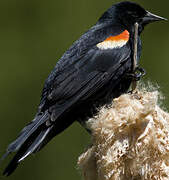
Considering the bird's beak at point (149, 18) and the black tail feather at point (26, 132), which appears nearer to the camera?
the black tail feather at point (26, 132)

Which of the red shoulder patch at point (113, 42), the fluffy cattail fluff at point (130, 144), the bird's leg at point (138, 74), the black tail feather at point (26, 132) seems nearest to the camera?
the fluffy cattail fluff at point (130, 144)

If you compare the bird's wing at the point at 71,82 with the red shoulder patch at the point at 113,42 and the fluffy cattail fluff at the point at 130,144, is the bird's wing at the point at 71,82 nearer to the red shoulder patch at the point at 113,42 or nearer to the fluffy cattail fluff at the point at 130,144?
the red shoulder patch at the point at 113,42

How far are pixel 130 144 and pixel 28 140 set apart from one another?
651 millimetres

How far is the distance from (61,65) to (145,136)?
0.98m

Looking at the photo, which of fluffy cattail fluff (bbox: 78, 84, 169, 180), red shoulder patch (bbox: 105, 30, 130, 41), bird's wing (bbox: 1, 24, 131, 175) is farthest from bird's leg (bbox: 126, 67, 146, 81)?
fluffy cattail fluff (bbox: 78, 84, 169, 180)

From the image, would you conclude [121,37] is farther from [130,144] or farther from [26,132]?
[130,144]

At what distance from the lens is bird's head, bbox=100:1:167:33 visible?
118 inches

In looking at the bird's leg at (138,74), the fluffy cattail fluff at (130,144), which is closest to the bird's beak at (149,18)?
the bird's leg at (138,74)

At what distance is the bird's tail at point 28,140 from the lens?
7.41 ft

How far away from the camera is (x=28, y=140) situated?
237cm

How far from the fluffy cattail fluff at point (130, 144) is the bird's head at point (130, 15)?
109cm

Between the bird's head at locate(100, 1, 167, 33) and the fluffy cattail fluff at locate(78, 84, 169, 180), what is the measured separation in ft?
3.58

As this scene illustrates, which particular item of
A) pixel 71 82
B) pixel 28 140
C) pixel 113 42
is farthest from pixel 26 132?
pixel 113 42

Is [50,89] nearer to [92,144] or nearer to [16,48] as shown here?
[92,144]
